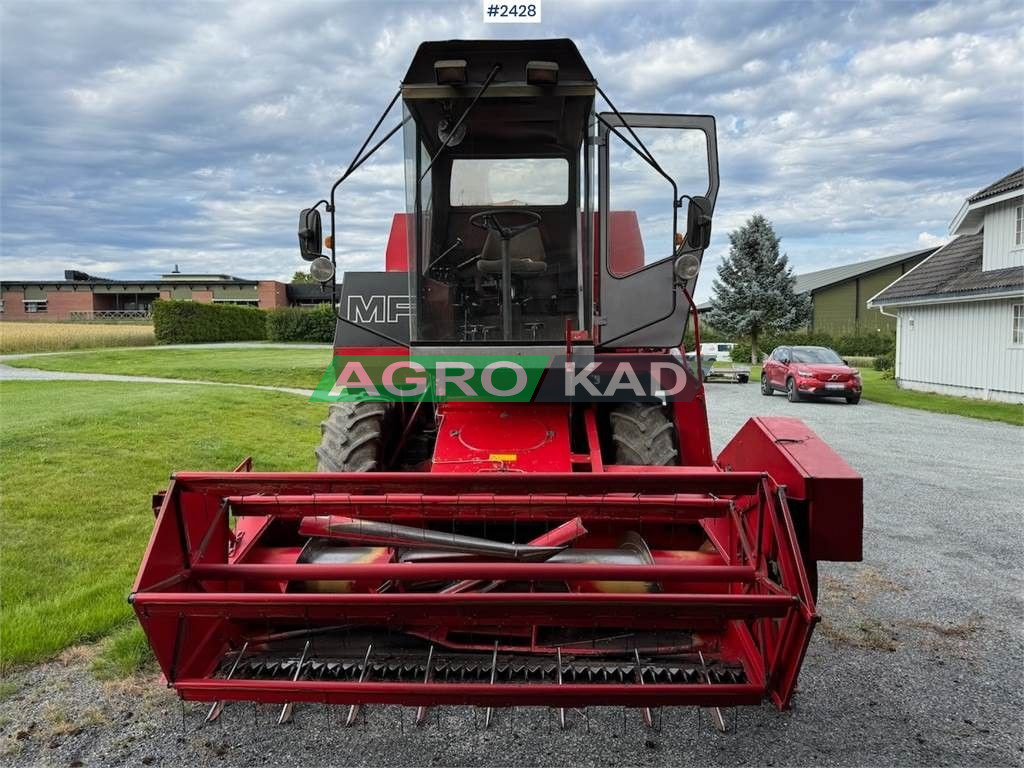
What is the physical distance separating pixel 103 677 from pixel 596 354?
3.04 metres

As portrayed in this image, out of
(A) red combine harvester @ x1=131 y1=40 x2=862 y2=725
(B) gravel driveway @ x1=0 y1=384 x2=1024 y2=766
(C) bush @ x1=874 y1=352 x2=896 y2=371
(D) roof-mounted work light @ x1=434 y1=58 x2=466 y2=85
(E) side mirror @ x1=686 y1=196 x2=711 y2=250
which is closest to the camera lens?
(A) red combine harvester @ x1=131 y1=40 x2=862 y2=725

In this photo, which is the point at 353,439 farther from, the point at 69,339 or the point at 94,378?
the point at 69,339

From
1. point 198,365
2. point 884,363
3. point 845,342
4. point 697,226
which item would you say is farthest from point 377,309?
point 845,342

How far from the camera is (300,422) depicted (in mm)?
11594

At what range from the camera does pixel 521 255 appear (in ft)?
13.9

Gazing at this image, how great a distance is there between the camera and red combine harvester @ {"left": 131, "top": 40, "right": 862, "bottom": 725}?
253 cm

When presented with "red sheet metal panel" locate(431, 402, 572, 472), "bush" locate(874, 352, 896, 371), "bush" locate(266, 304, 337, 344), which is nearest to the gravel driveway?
"red sheet metal panel" locate(431, 402, 572, 472)

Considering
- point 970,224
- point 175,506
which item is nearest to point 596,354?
point 175,506

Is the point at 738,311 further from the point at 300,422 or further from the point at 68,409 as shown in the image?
the point at 68,409

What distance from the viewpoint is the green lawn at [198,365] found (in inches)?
724

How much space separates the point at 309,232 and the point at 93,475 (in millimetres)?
4342

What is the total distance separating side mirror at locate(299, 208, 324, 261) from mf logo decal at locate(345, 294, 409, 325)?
60 centimetres

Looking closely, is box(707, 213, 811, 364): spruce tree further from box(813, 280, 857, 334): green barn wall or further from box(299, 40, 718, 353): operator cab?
box(299, 40, 718, 353): operator cab

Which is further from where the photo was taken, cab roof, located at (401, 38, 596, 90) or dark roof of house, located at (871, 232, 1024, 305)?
dark roof of house, located at (871, 232, 1024, 305)
